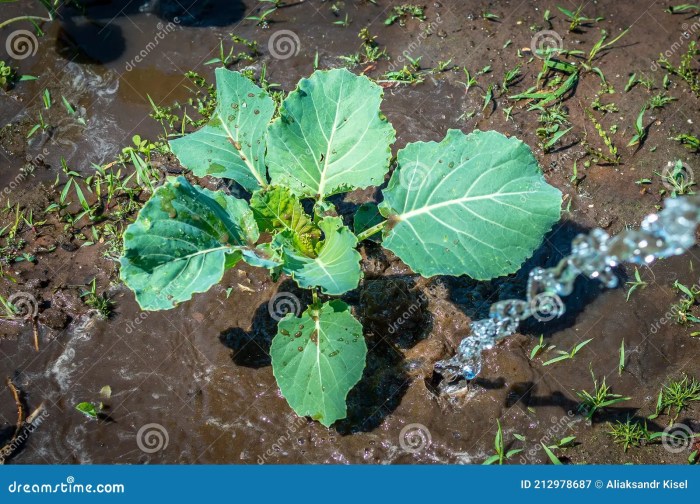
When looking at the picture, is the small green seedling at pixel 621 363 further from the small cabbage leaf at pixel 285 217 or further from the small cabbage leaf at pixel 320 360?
the small cabbage leaf at pixel 285 217

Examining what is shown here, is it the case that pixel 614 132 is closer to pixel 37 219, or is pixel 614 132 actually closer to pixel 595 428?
pixel 595 428

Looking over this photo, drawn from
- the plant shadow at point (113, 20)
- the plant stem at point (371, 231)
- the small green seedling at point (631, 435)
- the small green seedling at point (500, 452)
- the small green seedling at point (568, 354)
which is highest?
the plant stem at point (371, 231)

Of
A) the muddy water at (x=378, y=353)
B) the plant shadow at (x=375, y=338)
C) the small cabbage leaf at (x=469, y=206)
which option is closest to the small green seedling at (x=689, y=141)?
the muddy water at (x=378, y=353)

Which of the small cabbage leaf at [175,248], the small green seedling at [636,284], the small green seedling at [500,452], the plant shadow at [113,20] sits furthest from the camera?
the plant shadow at [113,20]

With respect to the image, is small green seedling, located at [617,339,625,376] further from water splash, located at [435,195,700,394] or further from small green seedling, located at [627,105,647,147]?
small green seedling, located at [627,105,647,147]

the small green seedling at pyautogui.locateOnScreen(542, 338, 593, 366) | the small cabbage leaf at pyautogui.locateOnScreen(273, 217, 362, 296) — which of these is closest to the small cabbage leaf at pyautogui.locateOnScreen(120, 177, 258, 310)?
the small cabbage leaf at pyautogui.locateOnScreen(273, 217, 362, 296)

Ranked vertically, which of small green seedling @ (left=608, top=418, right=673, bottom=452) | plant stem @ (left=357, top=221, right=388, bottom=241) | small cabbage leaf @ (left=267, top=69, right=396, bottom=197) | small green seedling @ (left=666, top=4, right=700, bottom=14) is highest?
small green seedling @ (left=666, top=4, right=700, bottom=14)

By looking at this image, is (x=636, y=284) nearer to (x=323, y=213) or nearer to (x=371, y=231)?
(x=371, y=231)
